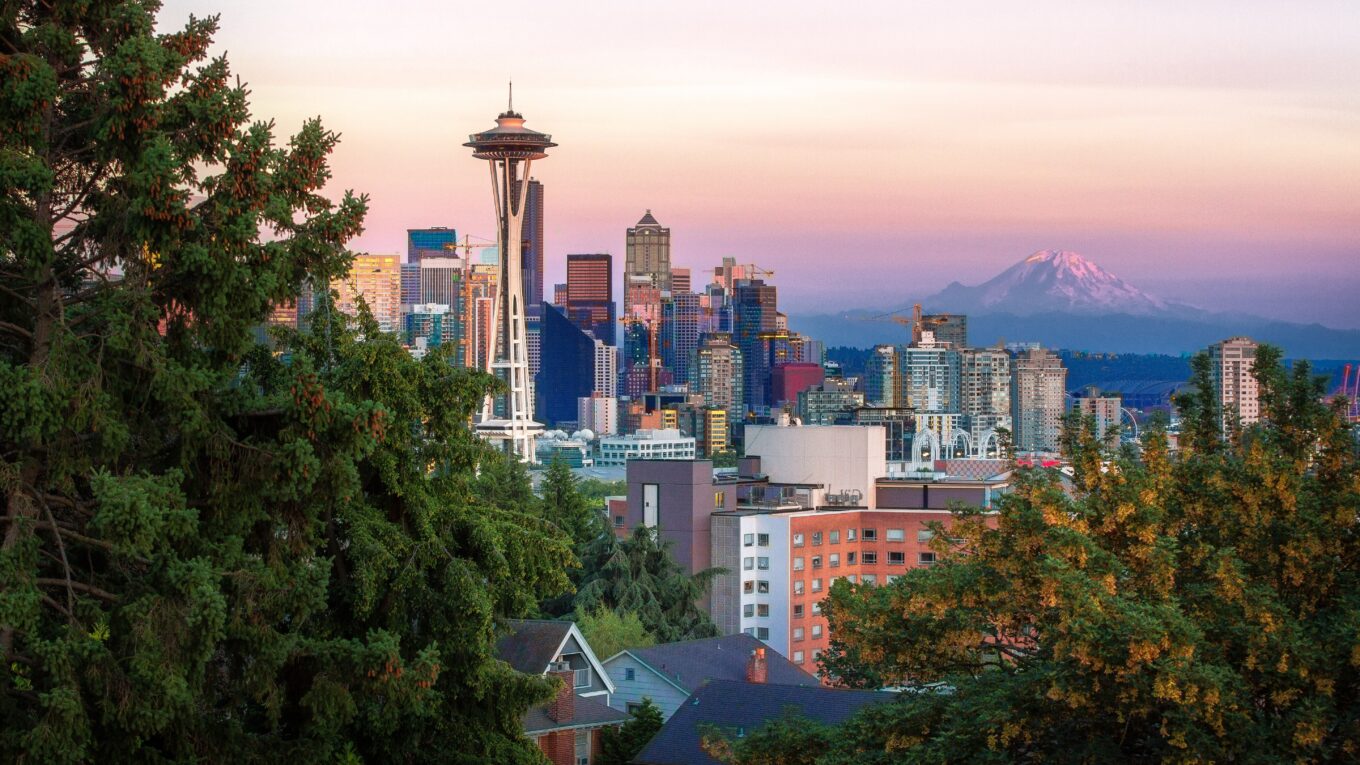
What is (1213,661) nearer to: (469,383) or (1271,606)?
(1271,606)

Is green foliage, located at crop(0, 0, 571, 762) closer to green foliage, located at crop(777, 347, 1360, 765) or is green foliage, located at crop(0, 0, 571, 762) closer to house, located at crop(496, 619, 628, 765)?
green foliage, located at crop(777, 347, 1360, 765)

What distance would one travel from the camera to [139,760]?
69.4ft

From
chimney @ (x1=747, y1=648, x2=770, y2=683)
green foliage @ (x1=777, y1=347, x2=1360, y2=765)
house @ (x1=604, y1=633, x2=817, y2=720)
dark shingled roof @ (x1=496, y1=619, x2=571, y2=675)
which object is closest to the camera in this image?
green foliage @ (x1=777, y1=347, x2=1360, y2=765)

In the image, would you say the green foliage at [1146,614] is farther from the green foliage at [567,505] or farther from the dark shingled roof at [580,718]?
the green foliage at [567,505]

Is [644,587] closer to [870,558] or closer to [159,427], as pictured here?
[870,558]

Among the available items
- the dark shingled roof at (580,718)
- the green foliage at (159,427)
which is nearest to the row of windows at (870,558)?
the dark shingled roof at (580,718)

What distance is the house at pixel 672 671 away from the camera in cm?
5219

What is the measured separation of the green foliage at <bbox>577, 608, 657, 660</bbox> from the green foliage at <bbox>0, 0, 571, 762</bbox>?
35195mm

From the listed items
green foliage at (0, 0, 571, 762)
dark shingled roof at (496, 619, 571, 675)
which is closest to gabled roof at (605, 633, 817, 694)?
dark shingled roof at (496, 619, 571, 675)

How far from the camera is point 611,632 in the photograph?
61.4 m

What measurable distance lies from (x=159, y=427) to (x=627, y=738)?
22.6 metres

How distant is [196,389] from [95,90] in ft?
10.9

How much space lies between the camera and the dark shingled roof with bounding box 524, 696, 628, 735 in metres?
41.9

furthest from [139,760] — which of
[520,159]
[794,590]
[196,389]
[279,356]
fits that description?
[520,159]
